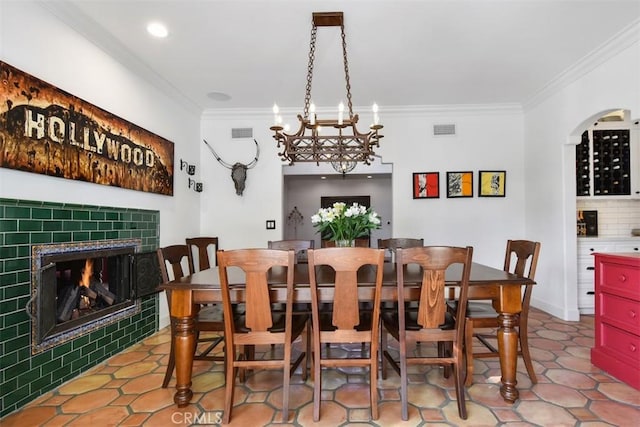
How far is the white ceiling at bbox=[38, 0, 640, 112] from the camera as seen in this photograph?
231 centimetres

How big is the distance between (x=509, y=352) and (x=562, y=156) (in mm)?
2666

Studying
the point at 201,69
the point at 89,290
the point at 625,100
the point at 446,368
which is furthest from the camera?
the point at 201,69

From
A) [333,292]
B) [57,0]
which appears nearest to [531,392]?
[333,292]

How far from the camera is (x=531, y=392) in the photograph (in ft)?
6.75

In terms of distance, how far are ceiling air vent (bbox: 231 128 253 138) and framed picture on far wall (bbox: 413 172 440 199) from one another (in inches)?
93.9

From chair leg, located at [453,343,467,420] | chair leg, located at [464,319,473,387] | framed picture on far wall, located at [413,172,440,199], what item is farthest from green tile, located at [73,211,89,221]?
framed picture on far wall, located at [413,172,440,199]

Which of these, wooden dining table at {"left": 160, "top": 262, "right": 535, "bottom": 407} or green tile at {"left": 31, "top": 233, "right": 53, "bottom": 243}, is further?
green tile at {"left": 31, "top": 233, "right": 53, "bottom": 243}

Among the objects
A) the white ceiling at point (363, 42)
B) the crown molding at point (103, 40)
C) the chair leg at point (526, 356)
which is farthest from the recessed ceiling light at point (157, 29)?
the chair leg at point (526, 356)

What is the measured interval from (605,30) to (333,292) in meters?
3.10

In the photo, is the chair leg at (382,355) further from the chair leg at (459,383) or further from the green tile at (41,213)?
the green tile at (41,213)

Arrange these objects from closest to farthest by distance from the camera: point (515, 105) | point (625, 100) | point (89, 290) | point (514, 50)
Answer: point (89, 290) < point (625, 100) < point (514, 50) < point (515, 105)

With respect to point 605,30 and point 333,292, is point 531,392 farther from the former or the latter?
point 605,30

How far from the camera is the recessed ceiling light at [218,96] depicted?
3.84m

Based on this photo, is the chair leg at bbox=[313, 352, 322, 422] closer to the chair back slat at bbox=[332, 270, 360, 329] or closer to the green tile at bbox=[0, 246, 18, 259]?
the chair back slat at bbox=[332, 270, 360, 329]
